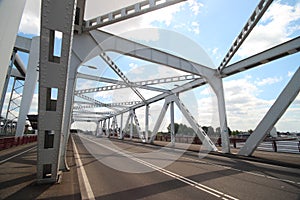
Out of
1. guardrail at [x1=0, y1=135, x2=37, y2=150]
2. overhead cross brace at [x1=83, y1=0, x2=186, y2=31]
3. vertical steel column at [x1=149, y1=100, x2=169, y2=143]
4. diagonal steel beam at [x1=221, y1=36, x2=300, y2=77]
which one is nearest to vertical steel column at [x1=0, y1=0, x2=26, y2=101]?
overhead cross brace at [x1=83, y1=0, x2=186, y2=31]

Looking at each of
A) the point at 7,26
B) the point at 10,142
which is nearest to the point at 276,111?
the point at 7,26

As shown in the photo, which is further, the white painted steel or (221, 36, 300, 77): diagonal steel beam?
(221, 36, 300, 77): diagonal steel beam

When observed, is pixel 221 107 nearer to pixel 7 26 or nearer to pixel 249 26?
pixel 249 26

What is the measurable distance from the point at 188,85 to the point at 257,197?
16254 millimetres

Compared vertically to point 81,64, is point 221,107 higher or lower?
lower

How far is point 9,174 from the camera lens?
6.60 metres

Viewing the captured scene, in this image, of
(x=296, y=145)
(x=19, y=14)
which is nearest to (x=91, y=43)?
(x=19, y=14)

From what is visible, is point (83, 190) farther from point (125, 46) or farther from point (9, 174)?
point (125, 46)

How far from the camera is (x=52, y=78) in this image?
504 centimetres

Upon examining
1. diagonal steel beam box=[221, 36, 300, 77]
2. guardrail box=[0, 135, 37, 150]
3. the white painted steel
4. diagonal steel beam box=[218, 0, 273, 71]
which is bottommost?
guardrail box=[0, 135, 37, 150]

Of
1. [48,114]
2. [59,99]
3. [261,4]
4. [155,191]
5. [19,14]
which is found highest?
[261,4]

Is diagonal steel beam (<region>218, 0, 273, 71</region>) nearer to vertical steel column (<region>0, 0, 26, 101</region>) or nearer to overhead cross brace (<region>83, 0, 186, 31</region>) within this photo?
overhead cross brace (<region>83, 0, 186, 31</region>)

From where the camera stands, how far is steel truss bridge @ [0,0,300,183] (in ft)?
15.1

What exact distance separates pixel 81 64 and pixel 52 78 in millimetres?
4264
